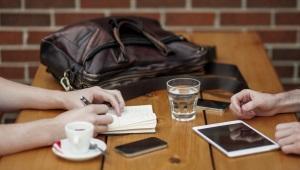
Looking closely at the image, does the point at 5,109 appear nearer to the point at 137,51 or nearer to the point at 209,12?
the point at 137,51

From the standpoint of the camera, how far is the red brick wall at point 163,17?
9.57ft

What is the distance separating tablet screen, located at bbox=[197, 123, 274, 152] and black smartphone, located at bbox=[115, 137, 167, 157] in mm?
138

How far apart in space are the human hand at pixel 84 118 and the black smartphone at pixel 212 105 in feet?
1.13

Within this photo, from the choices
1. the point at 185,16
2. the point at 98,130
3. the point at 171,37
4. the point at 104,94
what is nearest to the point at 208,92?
the point at 171,37

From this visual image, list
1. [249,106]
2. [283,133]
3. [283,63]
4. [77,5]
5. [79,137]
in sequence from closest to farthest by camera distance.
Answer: [79,137]
[283,133]
[249,106]
[77,5]
[283,63]

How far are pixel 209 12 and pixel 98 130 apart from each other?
1.54 m

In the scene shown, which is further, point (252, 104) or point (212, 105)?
point (212, 105)

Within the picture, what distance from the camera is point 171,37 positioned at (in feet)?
A: 6.87

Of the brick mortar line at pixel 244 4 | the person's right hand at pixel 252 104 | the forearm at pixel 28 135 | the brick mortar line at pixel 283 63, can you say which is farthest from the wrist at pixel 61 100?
the brick mortar line at pixel 283 63

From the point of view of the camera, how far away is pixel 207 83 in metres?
2.00

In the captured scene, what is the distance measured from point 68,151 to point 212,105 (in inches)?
21.1

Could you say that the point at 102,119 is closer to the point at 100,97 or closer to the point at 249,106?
the point at 100,97

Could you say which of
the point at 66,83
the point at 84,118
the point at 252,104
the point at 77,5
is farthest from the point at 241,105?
the point at 77,5

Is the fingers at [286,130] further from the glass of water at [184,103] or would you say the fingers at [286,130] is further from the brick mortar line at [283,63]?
the brick mortar line at [283,63]
